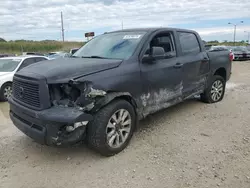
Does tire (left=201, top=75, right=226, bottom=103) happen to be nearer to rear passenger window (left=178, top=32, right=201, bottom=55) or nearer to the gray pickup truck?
rear passenger window (left=178, top=32, right=201, bottom=55)

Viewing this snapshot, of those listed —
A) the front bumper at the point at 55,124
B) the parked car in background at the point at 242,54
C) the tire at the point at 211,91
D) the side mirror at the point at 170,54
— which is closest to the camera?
the front bumper at the point at 55,124

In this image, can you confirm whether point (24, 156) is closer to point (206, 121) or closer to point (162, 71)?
point (162, 71)

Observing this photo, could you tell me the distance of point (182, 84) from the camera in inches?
199

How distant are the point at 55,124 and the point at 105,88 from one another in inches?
32.4

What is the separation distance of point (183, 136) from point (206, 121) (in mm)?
993

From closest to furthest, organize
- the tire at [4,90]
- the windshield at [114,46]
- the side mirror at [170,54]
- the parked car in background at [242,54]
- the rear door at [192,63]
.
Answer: the windshield at [114,46] → the side mirror at [170,54] → the rear door at [192,63] → the tire at [4,90] → the parked car in background at [242,54]

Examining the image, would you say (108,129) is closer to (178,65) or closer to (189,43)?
(178,65)

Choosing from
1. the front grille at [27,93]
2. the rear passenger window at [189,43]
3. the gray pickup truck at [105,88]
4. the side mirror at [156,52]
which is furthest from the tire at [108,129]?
the rear passenger window at [189,43]

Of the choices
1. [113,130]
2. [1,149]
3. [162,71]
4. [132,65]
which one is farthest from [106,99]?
[1,149]

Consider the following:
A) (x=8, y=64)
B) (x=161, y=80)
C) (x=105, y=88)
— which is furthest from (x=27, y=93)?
(x=8, y=64)

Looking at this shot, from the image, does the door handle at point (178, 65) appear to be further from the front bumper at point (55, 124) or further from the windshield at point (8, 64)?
the windshield at point (8, 64)

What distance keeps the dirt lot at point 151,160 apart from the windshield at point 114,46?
148cm

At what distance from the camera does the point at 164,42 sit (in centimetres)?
482

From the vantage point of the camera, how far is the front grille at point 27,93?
3.41 m
